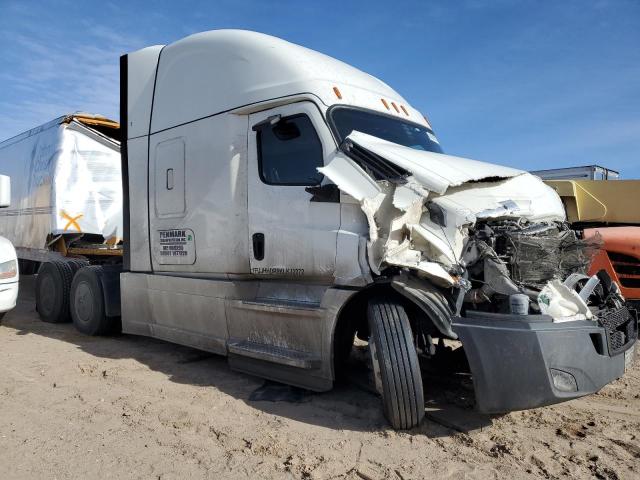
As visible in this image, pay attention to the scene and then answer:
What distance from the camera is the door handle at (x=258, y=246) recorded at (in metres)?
4.70

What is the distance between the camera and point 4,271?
6.70 meters

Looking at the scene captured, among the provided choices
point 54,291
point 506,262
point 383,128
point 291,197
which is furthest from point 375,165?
point 54,291

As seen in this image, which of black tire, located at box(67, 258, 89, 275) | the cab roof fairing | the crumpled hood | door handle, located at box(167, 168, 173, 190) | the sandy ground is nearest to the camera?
the sandy ground

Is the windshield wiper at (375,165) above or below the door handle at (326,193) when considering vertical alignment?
above

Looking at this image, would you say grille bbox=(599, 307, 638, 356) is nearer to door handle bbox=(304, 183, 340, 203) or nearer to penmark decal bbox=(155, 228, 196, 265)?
door handle bbox=(304, 183, 340, 203)

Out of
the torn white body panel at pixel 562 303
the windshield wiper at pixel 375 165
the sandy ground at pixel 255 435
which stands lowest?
the sandy ground at pixel 255 435

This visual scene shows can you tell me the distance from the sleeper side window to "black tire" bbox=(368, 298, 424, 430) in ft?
4.34

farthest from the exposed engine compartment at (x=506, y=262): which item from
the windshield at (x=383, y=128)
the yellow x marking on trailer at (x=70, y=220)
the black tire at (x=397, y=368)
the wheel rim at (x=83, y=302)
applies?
the yellow x marking on trailer at (x=70, y=220)

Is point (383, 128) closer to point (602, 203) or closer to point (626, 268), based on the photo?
point (626, 268)

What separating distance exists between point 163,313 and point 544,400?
398 centimetres

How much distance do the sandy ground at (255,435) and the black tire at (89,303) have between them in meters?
1.50

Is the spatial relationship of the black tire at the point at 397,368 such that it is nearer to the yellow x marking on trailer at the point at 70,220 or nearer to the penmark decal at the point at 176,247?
the penmark decal at the point at 176,247

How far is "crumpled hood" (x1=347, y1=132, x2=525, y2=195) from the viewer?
372 cm

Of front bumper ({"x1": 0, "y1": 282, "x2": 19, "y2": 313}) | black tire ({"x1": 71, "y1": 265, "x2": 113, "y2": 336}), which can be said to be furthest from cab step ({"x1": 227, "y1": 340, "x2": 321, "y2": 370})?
front bumper ({"x1": 0, "y1": 282, "x2": 19, "y2": 313})
